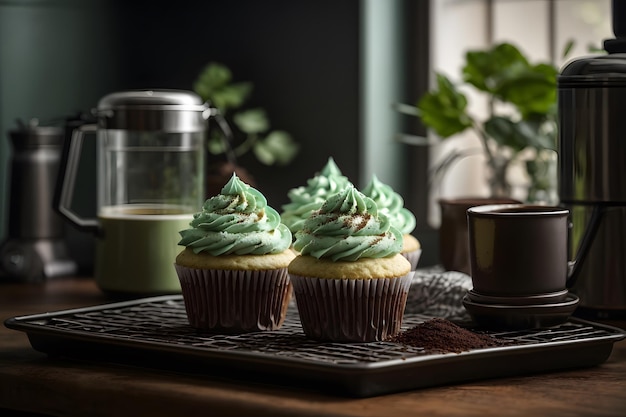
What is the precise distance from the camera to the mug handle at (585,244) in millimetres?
1487

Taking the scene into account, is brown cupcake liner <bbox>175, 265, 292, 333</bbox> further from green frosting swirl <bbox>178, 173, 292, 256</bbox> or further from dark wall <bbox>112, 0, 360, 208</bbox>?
dark wall <bbox>112, 0, 360, 208</bbox>

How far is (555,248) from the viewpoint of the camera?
139 cm

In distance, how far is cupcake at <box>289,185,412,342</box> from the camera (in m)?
1.32

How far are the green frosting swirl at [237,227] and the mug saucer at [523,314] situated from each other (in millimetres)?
278

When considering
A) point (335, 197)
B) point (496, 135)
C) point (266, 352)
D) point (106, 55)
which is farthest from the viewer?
point (106, 55)

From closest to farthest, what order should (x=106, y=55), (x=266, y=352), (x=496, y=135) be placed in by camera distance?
(x=266, y=352)
(x=496, y=135)
(x=106, y=55)

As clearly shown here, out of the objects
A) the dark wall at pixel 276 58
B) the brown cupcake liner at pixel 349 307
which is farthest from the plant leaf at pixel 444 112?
the brown cupcake liner at pixel 349 307

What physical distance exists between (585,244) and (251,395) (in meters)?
0.61

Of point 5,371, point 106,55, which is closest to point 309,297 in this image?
point 5,371

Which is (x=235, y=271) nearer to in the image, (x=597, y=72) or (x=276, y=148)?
(x=597, y=72)

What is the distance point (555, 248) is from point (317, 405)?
1.44 ft

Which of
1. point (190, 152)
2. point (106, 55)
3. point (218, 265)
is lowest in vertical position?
point (218, 265)

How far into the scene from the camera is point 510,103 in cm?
230

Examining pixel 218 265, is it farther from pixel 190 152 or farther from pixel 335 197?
pixel 190 152
